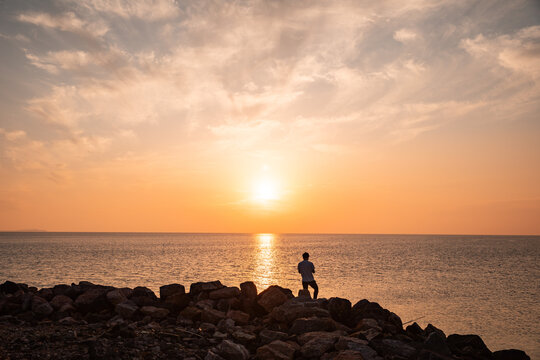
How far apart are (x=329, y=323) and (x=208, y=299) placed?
5599 mm

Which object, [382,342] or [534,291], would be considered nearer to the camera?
[382,342]

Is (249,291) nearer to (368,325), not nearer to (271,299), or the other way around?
(271,299)

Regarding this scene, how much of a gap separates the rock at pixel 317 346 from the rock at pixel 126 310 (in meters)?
7.00

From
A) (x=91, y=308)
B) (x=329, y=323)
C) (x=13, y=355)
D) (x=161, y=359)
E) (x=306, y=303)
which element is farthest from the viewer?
(x=91, y=308)

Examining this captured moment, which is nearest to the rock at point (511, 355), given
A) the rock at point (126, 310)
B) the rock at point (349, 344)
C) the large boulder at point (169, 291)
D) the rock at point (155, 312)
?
the rock at point (349, 344)

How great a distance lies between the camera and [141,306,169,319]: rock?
14.6 metres

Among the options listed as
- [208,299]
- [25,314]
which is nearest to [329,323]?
[208,299]

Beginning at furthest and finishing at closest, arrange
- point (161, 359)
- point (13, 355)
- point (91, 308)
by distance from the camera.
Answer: point (91, 308) → point (161, 359) → point (13, 355)

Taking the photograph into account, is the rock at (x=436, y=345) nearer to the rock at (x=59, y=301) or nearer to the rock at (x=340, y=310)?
the rock at (x=340, y=310)

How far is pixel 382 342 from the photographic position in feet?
38.2

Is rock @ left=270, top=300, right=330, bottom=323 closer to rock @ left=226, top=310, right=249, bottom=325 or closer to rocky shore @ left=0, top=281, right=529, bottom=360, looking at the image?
rocky shore @ left=0, top=281, right=529, bottom=360

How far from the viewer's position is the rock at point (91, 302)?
15.6 metres

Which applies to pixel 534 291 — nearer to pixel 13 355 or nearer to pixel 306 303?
pixel 306 303

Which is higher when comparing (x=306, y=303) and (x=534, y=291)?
(x=306, y=303)
